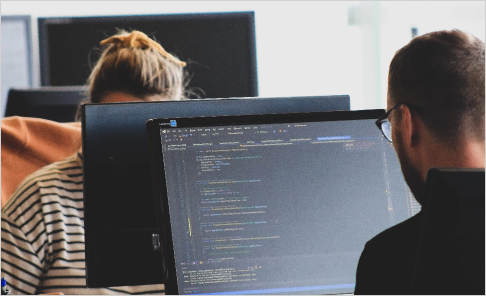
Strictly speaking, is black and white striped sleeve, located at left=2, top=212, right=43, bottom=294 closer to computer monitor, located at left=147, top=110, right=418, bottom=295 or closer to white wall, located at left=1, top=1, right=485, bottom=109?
computer monitor, located at left=147, top=110, right=418, bottom=295

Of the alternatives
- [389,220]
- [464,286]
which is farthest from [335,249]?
[464,286]

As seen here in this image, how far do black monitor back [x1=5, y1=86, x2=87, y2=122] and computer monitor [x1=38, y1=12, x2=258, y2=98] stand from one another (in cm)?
69

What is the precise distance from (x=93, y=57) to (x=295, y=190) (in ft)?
7.40

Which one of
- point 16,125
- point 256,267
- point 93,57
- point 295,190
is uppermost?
point 93,57

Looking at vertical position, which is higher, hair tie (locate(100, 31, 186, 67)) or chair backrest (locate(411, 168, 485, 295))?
hair tie (locate(100, 31, 186, 67))

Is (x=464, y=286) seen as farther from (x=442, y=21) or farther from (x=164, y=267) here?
(x=442, y=21)

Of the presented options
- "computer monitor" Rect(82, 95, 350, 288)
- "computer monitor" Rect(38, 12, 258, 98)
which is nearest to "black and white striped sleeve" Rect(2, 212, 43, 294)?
"computer monitor" Rect(82, 95, 350, 288)

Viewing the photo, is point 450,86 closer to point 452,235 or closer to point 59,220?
point 452,235

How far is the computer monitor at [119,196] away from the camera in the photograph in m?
1.00

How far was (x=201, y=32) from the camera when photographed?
9.86 ft

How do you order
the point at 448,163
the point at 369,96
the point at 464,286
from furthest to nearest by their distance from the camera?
1. the point at 369,96
2. the point at 448,163
3. the point at 464,286

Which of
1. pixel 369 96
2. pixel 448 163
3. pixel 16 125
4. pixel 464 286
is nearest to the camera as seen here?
pixel 464 286

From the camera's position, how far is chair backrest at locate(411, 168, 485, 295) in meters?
0.55

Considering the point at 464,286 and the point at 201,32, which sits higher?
the point at 201,32
